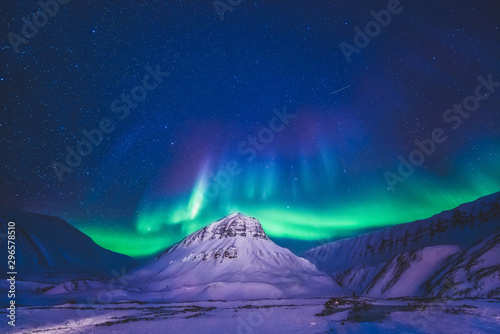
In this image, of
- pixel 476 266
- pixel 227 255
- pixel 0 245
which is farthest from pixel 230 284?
pixel 0 245

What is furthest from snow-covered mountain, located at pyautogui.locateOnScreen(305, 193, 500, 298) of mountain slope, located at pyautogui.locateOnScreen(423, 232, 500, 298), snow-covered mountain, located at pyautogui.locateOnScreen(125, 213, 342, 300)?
snow-covered mountain, located at pyautogui.locateOnScreen(125, 213, 342, 300)

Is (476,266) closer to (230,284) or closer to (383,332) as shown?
(383,332)

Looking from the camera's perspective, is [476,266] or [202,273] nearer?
Answer: [476,266]

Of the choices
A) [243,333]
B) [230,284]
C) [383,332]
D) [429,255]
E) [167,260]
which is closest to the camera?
[383,332]

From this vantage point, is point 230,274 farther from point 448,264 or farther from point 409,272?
point 448,264

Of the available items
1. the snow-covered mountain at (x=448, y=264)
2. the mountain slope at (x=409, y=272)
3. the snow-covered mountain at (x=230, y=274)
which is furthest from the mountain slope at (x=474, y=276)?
the snow-covered mountain at (x=230, y=274)

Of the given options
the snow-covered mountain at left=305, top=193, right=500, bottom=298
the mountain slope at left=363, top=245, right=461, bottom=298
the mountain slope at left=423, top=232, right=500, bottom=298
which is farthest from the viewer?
the mountain slope at left=363, top=245, right=461, bottom=298

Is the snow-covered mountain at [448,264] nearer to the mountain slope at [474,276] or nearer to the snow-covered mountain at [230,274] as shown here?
the mountain slope at [474,276]

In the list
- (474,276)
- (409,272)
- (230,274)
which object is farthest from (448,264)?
(230,274)

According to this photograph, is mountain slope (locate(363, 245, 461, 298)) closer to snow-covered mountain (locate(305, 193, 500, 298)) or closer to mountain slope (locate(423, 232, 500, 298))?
snow-covered mountain (locate(305, 193, 500, 298))
